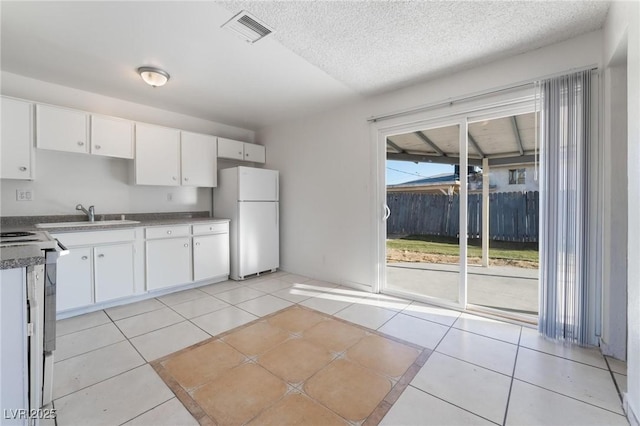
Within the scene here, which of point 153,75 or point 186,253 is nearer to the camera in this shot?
point 153,75

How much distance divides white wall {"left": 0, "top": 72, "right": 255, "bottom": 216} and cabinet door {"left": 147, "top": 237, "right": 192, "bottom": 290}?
0.73 meters

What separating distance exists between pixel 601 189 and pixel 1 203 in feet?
17.1

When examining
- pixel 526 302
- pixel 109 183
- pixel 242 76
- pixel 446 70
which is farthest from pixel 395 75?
pixel 109 183

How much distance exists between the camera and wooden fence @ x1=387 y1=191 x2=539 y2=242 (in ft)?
11.2

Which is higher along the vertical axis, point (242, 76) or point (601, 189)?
point (242, 76)

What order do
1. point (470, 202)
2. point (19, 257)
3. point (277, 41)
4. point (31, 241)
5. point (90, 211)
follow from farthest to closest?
point (470, 202) → point (90, 211) → point (277, 41) → point (31, 241) → point (19, 257)

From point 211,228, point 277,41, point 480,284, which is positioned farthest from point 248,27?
point 480,284

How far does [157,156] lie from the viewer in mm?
3445

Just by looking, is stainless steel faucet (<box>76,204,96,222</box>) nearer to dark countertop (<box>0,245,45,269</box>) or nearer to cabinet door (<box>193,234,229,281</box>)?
cabinet door (<box>193,234,229,281</box>)

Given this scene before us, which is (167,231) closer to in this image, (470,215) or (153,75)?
(153,75)

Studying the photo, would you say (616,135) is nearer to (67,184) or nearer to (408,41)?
(408,41)

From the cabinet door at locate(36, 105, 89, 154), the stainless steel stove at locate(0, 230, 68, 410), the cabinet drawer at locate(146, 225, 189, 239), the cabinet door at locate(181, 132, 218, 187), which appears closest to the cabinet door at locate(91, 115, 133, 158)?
the cabinet door at locate(36, 105, 89, 154)

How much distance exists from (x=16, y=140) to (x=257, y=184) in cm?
243

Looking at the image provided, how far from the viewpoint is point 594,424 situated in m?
1.37
